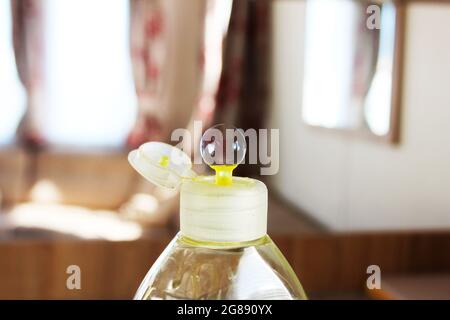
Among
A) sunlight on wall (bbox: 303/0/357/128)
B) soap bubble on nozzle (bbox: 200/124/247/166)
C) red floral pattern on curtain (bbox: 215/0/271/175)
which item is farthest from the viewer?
red floral pattern on curtain (bbox: 215/0/271/175)

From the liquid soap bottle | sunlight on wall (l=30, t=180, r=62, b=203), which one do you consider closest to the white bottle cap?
the liquid soap bottle

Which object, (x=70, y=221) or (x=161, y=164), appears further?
(x=70, y=221)

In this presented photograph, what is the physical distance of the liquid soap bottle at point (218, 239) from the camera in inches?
9.0

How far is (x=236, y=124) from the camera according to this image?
1204mm

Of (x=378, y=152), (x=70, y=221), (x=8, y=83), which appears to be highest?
(x=8, y=83)

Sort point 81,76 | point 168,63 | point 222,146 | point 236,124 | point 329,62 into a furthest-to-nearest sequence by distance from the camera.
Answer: point 81,76
point 168,63
point 236,124
point 329,62
point 222,146

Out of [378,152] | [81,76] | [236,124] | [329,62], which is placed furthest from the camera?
[81,76]

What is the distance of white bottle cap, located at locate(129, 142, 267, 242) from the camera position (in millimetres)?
227

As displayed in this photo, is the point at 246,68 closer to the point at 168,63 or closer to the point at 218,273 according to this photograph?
the point at 168,63

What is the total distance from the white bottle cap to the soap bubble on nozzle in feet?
0.04

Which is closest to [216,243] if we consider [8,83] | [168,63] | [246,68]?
[246,68]

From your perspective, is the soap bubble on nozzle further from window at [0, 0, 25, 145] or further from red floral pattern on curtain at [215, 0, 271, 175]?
window at [0, 0, 25, 145]

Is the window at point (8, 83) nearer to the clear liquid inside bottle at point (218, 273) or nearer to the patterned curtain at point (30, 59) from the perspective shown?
the patterned curtain at point (30, 59)

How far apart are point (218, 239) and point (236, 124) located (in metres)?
0.98
